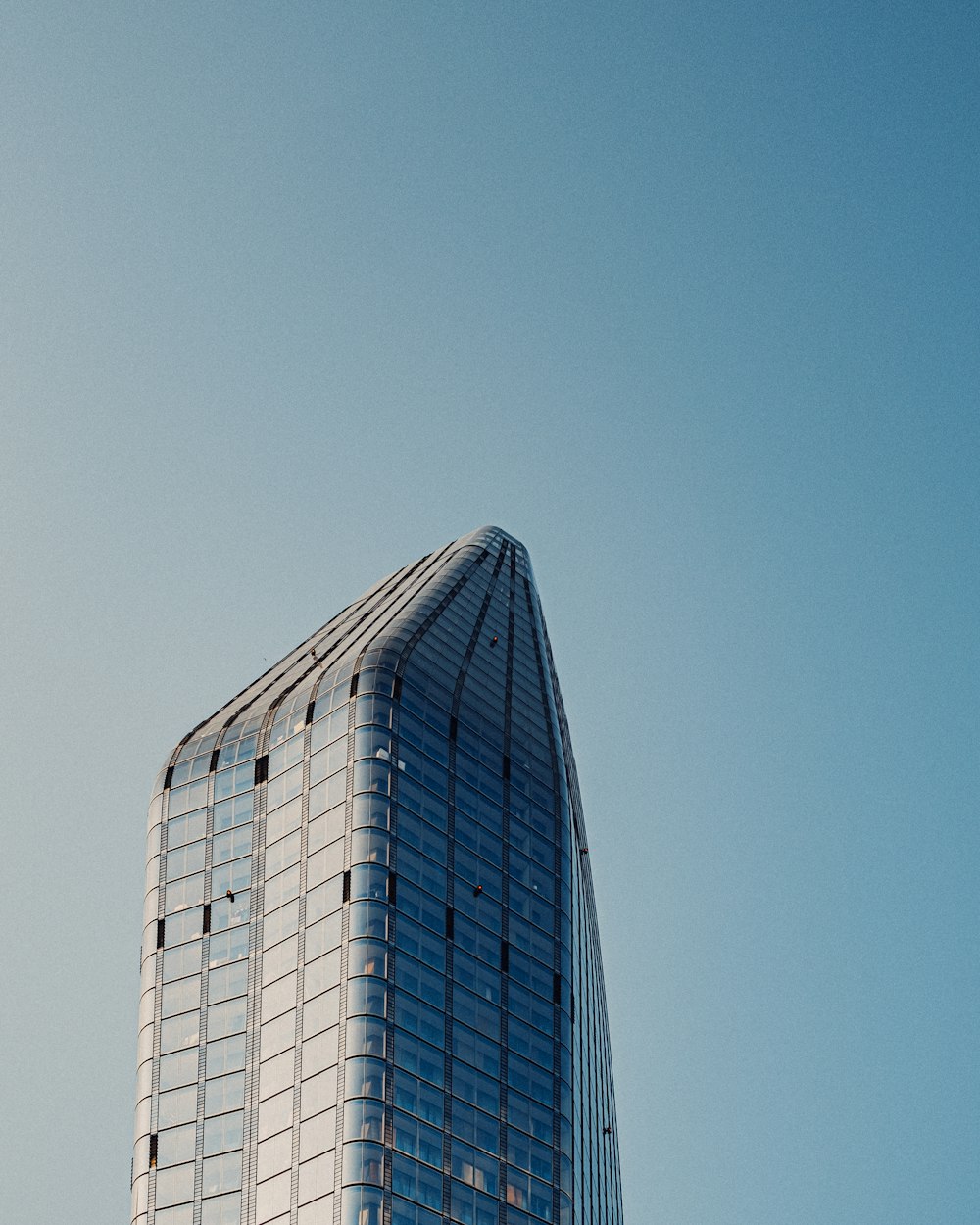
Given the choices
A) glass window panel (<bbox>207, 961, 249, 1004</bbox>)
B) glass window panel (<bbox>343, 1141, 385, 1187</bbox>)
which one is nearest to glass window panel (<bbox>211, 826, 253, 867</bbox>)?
glass window panel (<bbox>207, 961, 249, 1004</bbox>)

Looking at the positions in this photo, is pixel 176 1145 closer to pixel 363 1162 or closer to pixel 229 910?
pixel 363 1162

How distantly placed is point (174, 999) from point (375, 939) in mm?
17302

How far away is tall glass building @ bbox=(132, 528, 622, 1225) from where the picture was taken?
118 metres

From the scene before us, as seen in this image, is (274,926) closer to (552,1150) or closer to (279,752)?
(279,752)

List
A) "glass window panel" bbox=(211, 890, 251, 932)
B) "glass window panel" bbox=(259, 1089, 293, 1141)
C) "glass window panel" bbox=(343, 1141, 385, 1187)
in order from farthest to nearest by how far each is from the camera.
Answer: "glass window panel" bbox=(211, 890, 251, 932) < "glass window panel" bbox=(259, 1089, 293, 1141) < "glass window panel" bbox=(343, 1141, 385, 1187)

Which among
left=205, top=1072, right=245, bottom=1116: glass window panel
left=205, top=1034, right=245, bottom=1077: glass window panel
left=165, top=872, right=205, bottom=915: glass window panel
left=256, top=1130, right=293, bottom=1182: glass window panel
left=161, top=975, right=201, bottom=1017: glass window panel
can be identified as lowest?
left=256, top=1130, right=293, bottom=1182: glass window panel

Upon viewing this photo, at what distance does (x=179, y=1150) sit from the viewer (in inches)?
4852

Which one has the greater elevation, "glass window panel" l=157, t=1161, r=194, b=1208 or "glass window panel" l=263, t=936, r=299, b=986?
"glass window panel" l=263, t=936, r=299, b=986

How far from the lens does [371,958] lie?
4764 inches

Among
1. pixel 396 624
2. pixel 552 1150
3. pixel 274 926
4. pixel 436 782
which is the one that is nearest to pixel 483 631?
pixel 396 624

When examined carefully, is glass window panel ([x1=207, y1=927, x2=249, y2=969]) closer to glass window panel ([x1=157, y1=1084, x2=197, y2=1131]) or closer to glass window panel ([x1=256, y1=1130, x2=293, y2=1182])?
glass window panel ([x1=157, y1=1084, x2=197, y2=1131])

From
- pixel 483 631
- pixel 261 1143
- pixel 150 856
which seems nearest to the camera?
pixel 261 1143

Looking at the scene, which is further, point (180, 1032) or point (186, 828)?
point (186, 828)

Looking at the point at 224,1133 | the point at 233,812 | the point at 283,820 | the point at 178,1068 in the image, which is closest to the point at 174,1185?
the point at 224,1133
